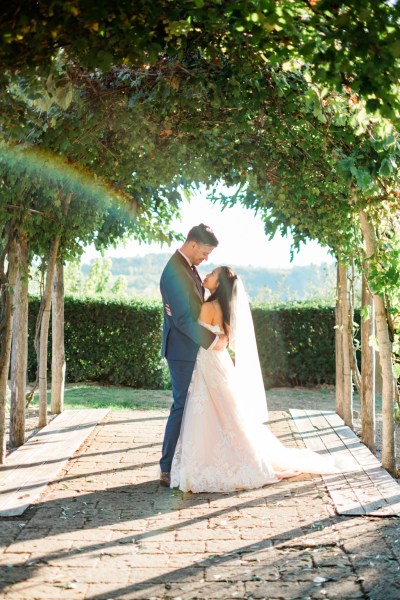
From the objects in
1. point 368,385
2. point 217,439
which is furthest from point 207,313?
point 368,385

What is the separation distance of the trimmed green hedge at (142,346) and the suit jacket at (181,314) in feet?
25.6

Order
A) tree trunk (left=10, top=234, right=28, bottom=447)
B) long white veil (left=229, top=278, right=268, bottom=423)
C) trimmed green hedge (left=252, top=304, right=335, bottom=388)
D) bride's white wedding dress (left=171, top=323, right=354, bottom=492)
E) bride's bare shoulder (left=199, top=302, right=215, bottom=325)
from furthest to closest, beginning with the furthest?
1. trimmed green hedge (left=252, top=304, right=335, bottom=388)
2. tree trunk (left=10, top=234, right=28, bottom=447)
3. long white veil (left=229, top=278, right=268, bottom=423)
4. bride's bare shoulder (left=199, top=302, right=215, bottom=325)
5. bride's white wedding dress (left=171, top=323, right=354, bottom=492)

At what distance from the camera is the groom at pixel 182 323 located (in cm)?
617

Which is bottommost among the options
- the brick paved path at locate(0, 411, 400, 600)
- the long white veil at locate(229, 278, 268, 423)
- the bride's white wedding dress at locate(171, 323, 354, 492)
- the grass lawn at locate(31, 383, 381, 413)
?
the grass lawn at locate(31, 383, 381, 413)

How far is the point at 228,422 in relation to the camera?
6.19 metres

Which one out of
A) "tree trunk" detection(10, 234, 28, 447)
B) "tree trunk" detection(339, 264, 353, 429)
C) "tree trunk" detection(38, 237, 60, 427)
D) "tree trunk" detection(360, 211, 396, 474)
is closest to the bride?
"tree trunk" detection(360, 211, 396, 474)

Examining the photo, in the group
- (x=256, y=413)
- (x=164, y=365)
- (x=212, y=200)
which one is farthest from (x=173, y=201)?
(x=256, y=413)

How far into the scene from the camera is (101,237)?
41.0 feet

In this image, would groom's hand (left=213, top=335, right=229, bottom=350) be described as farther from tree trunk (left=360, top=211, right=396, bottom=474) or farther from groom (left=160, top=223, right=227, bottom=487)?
tree trunk (left=360, top=211, right=396, bottom=474)

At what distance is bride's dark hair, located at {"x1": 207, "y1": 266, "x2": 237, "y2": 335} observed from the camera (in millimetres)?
6332

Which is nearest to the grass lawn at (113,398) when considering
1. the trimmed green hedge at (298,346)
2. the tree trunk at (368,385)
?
the trimmed green hedge at (298,346)

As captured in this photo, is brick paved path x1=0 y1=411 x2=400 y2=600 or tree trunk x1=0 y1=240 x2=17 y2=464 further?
tree trunk x1=0 y1=240 x2=17 y2=464

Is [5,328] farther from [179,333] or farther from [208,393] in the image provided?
[208,393]

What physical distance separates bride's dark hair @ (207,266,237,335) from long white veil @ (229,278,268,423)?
0.14ft
